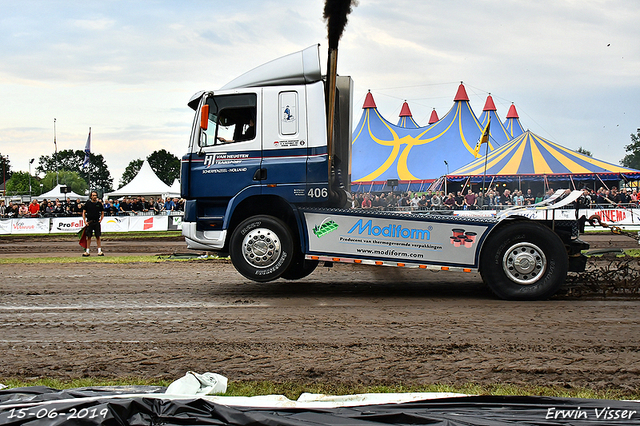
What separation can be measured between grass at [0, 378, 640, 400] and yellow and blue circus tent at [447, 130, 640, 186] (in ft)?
74.2

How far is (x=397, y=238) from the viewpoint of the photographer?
7.76 metres

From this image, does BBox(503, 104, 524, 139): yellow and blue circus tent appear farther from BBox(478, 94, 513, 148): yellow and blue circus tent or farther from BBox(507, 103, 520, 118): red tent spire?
BBox(478, 94, 513, 148): yellow and blue circus tent

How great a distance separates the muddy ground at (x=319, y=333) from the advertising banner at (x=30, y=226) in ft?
61.9

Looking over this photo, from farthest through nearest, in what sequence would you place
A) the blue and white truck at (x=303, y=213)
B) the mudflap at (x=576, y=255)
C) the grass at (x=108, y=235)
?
the grass at (x=108, y=235) < the mudflap at (x=576, y=255) < the blue and white truck at (x=303, y=213)

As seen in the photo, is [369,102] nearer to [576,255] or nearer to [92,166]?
[576,255]

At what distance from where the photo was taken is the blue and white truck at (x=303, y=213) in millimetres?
7566

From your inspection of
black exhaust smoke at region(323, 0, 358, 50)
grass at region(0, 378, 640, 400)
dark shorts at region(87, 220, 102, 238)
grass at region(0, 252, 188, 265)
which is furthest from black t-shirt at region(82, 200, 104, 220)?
grass at region(0, 378, 640, 400)

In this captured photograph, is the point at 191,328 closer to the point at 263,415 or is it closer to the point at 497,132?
the point at 263,415

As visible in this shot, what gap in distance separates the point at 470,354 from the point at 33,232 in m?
26.3

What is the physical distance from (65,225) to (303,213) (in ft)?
73.0

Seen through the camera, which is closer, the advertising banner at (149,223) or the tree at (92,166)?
the advertising banner at (149,223)

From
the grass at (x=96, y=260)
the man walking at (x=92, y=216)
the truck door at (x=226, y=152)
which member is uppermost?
the truck door at (x=226, y=152)

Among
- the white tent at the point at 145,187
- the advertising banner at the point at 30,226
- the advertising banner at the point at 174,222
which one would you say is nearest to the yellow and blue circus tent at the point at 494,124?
the advertising banner at the point at 174,222

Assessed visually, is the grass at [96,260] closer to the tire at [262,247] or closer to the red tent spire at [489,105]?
the tire at [262,247]
